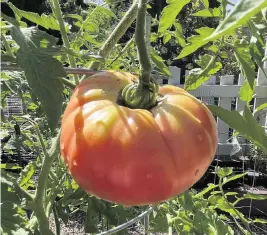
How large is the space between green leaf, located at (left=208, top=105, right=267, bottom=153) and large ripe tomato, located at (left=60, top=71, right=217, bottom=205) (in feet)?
0.14

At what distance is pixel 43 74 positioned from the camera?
1.33 ft

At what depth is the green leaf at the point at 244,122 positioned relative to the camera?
469 mm

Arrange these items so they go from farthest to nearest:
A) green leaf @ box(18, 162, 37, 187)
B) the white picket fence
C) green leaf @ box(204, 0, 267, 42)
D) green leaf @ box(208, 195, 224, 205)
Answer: the white picket fence < green leaf @ box(208, 195, 224, 205) < green leaf @ box(18, 162, 37, 187) < green leaf @ box(204, 0, 267, 42)

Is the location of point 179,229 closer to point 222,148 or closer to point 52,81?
point 52,81

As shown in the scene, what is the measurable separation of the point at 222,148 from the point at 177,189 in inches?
121

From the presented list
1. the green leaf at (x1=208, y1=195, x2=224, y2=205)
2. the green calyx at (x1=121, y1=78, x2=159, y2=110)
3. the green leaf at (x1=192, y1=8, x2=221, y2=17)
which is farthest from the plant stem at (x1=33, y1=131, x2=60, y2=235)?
the green leaf at (x1=208, y1=195, x2=224, y2=205)

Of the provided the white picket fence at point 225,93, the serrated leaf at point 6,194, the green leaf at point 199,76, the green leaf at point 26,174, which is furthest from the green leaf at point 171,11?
the white picket fence at point 225,93

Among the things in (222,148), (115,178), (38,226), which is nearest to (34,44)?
(115,178)

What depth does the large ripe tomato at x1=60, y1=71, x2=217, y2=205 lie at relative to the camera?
15.5 inches

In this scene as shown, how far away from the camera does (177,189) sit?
418 mm

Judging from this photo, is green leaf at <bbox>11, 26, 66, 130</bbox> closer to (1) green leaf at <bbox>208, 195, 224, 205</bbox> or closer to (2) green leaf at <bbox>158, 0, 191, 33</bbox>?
(2) green leaf at <bbox>158, 0, 191, 33</bbox>

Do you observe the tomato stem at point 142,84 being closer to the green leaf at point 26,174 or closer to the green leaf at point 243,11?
the green leaf at point 243,11

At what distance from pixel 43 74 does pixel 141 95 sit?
0.31 feet

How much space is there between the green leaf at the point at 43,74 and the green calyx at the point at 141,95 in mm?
66
